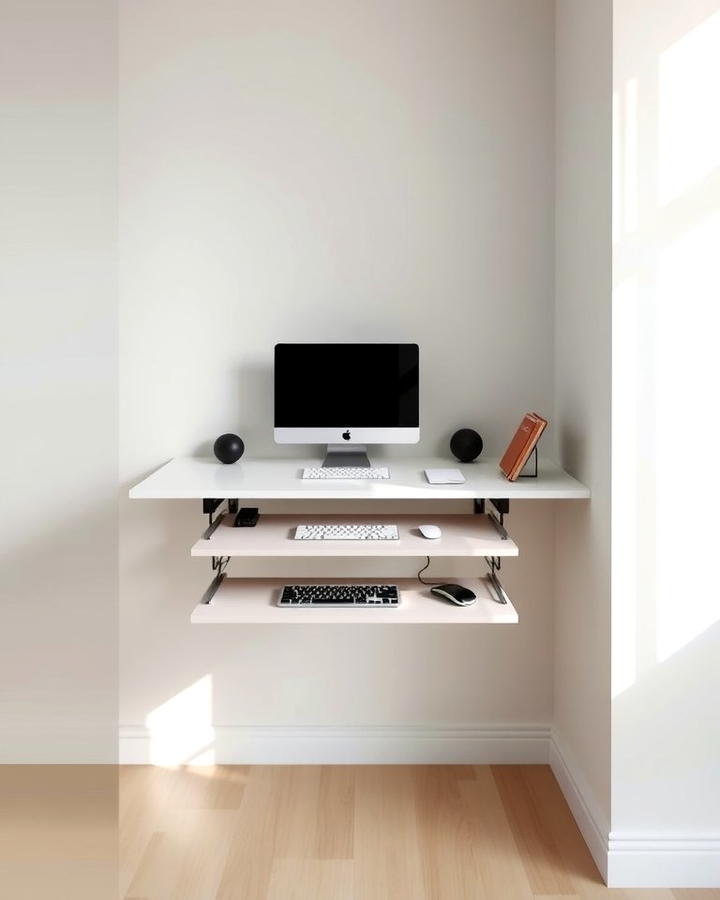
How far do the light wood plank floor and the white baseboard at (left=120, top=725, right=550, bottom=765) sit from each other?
3 centimetres

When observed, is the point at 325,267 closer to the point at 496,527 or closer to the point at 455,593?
the point at 496,527

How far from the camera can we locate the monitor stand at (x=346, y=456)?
2.31 meters

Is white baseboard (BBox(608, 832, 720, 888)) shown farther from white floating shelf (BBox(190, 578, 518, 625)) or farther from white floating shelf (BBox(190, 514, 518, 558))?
white floating shelf (BBox(190, 514, 518, 558))

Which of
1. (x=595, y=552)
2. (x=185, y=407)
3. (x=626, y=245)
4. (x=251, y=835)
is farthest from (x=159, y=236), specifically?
(x=251, y=835)

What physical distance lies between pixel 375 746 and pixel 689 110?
194 cm

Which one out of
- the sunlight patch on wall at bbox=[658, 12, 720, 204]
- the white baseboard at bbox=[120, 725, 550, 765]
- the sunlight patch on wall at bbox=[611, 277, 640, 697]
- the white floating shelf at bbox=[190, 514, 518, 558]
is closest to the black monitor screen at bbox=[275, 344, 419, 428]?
the white floating shelf at bbox=[190, 514, 518, 558]

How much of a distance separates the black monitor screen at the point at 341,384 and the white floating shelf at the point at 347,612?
0.50 m

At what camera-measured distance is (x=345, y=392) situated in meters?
2.33

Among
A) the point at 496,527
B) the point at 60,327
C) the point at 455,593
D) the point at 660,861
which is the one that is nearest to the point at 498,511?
the point at 496,527

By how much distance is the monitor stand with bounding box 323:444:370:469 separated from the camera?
231cm

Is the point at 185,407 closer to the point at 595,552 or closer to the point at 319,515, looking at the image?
the point at 319,515

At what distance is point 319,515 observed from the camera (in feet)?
7.86

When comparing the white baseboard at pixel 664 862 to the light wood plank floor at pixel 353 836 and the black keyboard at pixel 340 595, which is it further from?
the black keyboard at pixel 340 595

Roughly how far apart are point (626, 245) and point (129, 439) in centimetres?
151
